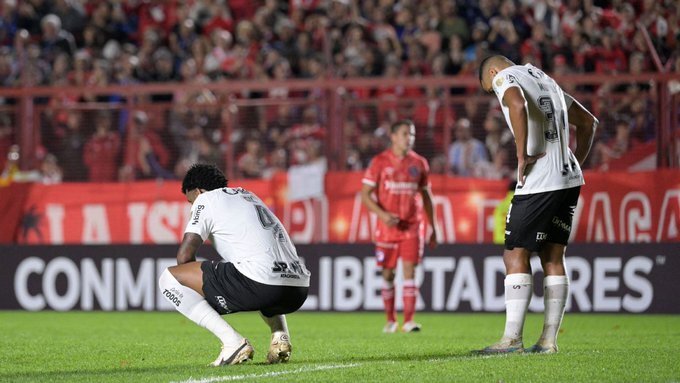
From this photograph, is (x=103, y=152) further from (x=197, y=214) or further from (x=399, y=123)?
(x=197, y=214)

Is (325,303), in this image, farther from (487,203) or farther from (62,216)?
(62,216)

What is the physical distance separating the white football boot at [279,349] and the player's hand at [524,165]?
6.06 feet

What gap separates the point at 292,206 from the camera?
15391 mm

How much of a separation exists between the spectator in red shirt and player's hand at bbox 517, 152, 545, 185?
9249mm

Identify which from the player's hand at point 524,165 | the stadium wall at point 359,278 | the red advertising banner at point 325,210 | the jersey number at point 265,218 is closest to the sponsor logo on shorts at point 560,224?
the player's hand at point 524,165

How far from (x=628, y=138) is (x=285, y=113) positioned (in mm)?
4321

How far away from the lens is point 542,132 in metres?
8.00

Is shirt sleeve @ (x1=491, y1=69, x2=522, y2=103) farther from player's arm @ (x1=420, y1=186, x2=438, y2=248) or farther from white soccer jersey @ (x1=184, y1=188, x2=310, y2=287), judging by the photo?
player's arm @ (x1=420, y1=186, x2=438, y2=248)

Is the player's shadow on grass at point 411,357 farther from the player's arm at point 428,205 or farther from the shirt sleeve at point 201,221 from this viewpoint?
the player's arm at point 428,205

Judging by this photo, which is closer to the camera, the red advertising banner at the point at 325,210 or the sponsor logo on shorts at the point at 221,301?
the sponsor logo on shorts at the point at 221,301

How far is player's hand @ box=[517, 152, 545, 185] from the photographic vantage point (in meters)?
7.81

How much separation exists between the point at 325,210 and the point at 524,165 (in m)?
7.65

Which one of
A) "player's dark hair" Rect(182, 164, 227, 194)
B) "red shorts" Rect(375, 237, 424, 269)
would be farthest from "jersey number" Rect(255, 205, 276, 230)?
"red shorts" Rect(375, 237, 424, 269)

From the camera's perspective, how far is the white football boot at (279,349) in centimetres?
777
